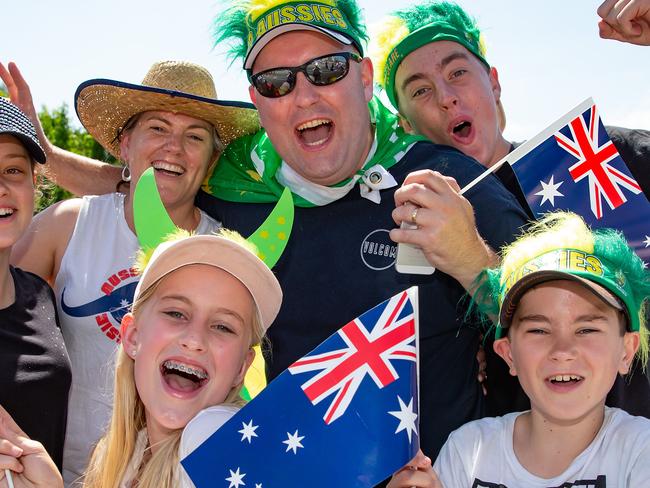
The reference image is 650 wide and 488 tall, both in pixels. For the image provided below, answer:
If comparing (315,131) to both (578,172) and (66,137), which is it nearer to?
(578,172)

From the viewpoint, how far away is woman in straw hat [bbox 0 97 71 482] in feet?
10.4

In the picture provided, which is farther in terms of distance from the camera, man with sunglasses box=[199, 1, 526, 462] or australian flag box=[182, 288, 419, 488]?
man with sunglasses box=[199, 1, 526, 462]

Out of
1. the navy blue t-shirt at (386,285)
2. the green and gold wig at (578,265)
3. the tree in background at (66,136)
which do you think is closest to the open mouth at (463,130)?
the navy blue t-shirt at (386,285)

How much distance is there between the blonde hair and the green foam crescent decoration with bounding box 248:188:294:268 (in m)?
0.31

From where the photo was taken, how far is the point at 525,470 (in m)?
2.84

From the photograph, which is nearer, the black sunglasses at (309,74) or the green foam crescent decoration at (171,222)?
the green foam crescent decoration at (171,222)

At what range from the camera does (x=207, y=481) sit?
2588 millimetres

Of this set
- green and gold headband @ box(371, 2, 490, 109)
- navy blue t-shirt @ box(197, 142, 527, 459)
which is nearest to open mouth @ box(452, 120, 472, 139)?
green and gold headband @ box(371, 2, 490, 109)

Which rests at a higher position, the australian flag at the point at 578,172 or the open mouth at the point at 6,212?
the australian flag at the point at 578,172

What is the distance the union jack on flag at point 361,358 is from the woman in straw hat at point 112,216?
4.90 feet

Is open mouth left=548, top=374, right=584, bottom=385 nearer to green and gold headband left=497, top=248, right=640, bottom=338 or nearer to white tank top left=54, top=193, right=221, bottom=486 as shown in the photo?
green and gold headband left=497, top=248, right=640, bottom=338

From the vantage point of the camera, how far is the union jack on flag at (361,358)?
2.65 metres

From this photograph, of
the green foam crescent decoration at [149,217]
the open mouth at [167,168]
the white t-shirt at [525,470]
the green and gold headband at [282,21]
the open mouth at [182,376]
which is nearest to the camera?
the white t-shirt at [525,470]

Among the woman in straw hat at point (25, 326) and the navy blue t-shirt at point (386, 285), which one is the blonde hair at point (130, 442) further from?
the navy blue t-shirt at point (386, 285)
